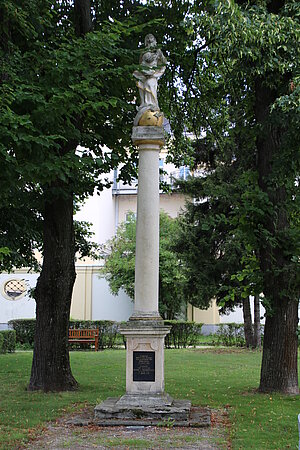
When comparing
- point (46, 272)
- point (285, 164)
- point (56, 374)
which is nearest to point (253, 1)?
point (285, 164)

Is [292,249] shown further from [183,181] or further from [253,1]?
[183,181]

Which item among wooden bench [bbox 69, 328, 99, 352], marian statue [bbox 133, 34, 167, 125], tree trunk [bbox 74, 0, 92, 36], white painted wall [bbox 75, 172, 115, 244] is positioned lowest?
wooden bench [bbox 69, 328, 99, 352]

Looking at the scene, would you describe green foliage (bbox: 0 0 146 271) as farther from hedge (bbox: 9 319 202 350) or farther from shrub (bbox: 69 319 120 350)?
hedge (bbox: 9 319 202 350)

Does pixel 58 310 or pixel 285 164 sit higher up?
pixel 285 164

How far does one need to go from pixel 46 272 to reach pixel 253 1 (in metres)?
6.92

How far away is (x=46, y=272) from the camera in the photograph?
12266 millimetres

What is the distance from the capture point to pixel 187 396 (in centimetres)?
1122

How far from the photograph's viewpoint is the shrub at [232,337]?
26766 mm

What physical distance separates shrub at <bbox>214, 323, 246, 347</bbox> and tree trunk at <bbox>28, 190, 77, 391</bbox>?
51.6 feet

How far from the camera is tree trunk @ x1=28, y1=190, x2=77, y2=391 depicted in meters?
12.0

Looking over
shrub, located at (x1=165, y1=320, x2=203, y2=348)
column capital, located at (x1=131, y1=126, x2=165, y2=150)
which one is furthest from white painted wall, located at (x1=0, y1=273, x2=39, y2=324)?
column capital, located at (x1=131, y1=126, x2=165, y2=150)

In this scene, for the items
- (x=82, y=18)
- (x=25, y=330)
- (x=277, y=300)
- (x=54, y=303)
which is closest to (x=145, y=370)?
(x=277, y=300)

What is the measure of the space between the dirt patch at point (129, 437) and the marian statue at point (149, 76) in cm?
535

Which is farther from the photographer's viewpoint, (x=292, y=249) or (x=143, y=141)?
(x=292, y=249)
